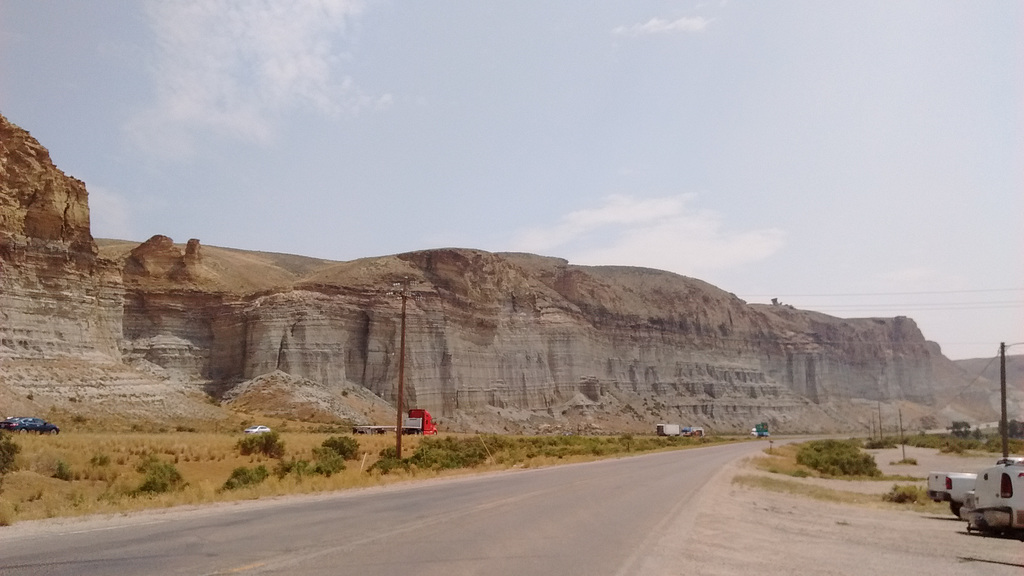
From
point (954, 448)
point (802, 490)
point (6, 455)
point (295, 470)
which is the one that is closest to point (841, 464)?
point (802, 490)

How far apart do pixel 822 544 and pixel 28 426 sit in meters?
41.9

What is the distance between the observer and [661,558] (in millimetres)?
10562

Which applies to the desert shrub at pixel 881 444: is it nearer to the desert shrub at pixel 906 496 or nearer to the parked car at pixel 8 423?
the desert shrub at pixel 906 496

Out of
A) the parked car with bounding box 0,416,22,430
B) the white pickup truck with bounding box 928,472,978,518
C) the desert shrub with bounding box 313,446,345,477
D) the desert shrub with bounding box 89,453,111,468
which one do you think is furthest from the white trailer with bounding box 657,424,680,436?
the white pickup truck with bounding box 928,472,978,518

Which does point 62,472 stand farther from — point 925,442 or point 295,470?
point 925,442

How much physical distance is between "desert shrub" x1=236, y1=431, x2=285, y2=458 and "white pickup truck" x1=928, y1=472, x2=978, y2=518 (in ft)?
91.3

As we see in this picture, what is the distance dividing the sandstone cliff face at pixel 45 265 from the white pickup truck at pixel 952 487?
181 feet

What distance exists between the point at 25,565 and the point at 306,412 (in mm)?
60407

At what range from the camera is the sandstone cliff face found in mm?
53844

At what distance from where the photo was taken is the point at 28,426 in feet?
132

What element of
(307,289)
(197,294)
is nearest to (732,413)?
(307,289)

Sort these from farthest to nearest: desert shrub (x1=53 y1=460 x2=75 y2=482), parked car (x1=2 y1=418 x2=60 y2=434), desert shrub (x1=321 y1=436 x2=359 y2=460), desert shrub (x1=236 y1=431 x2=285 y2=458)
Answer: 1. parked car (x1=2 y1=418 x2=60 y2=434)
2. desert shrub (x1=321 y1=436 x2=359 y2=460)
3. desert shrub (x1=236 y1=431 x2=285 y2=458)
4. desert shrub (x1=53 y1=460 x2=75 y2=482)

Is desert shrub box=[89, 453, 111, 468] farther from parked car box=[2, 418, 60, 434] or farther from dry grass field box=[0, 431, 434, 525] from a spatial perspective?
parked car box=[2, 418, 60, 434]

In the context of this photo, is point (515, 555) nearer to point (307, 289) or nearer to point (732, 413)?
point (307, 289)
